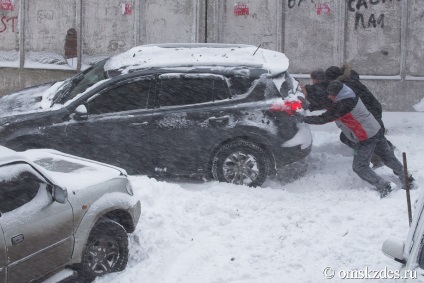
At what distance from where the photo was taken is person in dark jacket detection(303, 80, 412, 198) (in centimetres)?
828

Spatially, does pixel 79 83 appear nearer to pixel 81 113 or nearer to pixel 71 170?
Result: pixel 81 113

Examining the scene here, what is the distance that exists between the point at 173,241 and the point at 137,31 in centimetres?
773

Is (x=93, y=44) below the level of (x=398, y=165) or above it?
above

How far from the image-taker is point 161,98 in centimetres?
882

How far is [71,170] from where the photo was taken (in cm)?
631

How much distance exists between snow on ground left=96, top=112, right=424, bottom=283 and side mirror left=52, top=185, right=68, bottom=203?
0.96 metres

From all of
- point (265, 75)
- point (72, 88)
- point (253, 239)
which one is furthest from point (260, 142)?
point (72, 88)

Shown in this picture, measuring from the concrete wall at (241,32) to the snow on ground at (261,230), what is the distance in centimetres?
444

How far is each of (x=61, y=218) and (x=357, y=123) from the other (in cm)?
444

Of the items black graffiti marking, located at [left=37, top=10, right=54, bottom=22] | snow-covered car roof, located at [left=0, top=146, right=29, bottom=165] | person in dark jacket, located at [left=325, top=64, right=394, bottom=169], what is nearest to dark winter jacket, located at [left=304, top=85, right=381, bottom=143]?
person in dark jacket, located at [left=325, top=64, right=394, bottom=169]

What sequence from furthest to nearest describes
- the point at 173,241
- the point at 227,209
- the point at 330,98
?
the point at 330,98, the point at 227,209, the point at 173,241

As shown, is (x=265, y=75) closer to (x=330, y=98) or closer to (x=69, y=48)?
(x=330, y=98)

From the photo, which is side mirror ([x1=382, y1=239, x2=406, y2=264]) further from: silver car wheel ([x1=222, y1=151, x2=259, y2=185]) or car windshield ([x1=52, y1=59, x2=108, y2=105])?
car windshield ([x1=52, y1=59, x2=108, y2=105])

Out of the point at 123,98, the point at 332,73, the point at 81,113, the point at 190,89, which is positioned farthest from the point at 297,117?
the point at 81,113
